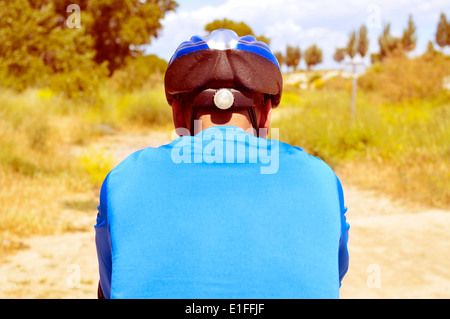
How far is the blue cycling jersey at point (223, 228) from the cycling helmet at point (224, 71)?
32cm

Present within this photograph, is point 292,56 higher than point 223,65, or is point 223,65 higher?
point 292,56

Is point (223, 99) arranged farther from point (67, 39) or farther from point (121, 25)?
point (121, 25)

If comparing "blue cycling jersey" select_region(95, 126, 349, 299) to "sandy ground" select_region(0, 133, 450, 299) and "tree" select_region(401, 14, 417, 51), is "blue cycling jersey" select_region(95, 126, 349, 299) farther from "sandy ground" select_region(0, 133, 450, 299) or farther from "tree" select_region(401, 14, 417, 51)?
"tree" select_region(401, 14, 417, 51)

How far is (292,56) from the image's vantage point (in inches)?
2638

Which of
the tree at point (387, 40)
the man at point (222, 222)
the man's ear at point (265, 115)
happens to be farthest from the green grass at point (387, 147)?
the tree at point (387, 40)

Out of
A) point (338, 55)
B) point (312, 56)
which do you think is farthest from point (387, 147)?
point (312, 56)

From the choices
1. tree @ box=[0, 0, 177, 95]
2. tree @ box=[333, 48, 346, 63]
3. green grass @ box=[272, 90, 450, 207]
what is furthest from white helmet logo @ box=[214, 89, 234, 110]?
tree @ box=[333, 48, 346, 63]

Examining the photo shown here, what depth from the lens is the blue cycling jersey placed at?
109 cm

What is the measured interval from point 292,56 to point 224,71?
222 ft

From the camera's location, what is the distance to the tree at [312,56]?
2840 inches

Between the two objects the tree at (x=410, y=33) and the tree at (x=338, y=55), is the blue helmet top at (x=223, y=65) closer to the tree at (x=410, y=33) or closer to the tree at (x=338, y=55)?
the tree at (x=410, y=33)

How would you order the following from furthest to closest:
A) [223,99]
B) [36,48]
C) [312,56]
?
[312,56], [36,48], [223,99]

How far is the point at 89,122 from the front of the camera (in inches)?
580

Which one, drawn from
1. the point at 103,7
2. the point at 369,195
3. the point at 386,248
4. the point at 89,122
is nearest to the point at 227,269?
the point at 386,248
